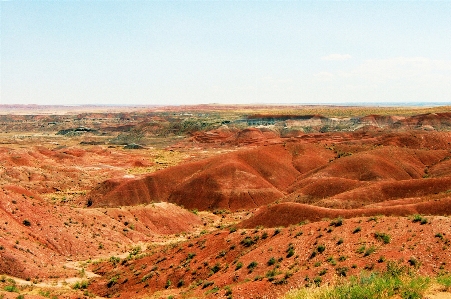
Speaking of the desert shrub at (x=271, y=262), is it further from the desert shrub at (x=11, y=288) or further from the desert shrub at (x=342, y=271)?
the desert shrub at (x=11, y=288)

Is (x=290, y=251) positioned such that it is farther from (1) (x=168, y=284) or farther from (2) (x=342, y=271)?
(1) (x=168, y=284)

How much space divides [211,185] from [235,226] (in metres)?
27.9

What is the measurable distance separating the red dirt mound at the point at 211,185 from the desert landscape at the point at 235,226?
0.72 ft

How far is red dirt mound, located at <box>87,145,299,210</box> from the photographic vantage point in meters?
59.2

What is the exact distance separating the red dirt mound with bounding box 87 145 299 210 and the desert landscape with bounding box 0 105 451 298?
0.22 meters

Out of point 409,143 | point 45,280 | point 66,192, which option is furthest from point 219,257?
point 409,143

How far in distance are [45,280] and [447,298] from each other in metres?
25.2

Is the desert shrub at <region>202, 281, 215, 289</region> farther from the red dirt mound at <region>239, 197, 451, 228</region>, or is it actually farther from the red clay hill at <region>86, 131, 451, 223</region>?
the red clay hill at <region>86, 131, 451, 223</region>

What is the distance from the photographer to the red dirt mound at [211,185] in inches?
2330

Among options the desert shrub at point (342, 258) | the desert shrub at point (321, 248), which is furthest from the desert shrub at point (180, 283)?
the desert shrub at point (342, 258)

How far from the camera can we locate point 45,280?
2675cm

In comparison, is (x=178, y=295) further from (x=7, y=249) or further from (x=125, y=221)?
(x=125, y=221)

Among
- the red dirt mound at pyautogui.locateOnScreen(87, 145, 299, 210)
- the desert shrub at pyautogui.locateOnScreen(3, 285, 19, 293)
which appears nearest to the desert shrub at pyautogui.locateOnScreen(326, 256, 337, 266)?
the desert shrub at pyautogui.locateOnScreen(3, 285, 19, 293)

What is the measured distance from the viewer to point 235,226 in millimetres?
33781
